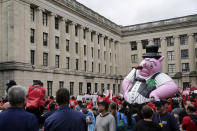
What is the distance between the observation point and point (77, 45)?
3797cm

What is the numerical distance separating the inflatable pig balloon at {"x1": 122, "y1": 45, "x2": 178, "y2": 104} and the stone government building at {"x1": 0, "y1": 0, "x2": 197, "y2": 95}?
54.9ft

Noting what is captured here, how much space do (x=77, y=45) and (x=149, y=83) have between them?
2608 cm

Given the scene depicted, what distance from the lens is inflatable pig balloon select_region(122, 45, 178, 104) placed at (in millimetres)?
12148

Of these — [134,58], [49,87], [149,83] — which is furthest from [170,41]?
[149,83]

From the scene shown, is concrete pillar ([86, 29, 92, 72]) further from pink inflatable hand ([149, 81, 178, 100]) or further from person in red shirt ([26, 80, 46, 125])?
person in red shirt ([26, 80, 46, 125])

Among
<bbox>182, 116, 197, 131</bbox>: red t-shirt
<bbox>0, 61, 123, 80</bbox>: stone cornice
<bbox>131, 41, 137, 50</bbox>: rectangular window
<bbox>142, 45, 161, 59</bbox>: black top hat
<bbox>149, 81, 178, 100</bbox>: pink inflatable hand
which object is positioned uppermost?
<bbox>131, 41, 137, 50</bbox>: rectangular window

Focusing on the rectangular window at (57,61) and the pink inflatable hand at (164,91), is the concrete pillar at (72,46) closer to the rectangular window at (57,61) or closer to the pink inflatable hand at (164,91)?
the rectangular window at (57,61)

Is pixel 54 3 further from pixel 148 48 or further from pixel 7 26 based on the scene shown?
pixel 148 48

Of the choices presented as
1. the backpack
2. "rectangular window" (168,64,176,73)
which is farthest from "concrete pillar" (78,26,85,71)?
the backpack

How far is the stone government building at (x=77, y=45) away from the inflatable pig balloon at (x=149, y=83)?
54.9ft

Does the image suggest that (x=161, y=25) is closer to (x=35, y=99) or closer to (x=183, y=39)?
(x=183, y=39)

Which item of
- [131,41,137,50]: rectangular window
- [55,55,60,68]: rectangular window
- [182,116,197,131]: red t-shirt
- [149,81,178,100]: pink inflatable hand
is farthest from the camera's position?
[131,41,137,50]: rectangular window

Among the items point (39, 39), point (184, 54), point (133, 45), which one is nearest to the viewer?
point (39, 39)

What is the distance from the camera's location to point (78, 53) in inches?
1490
